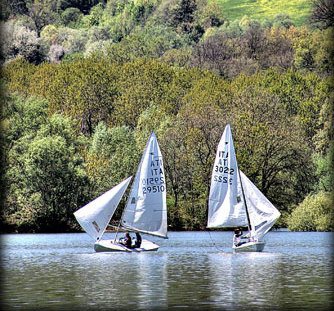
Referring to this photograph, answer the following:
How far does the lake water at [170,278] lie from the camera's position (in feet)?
124

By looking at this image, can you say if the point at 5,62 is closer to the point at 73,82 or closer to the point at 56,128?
the point at 73,82

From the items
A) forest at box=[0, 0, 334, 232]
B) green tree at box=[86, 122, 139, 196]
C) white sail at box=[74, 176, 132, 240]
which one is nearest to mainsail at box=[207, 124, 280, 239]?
white sail at box=[74, 176, 132, 240]

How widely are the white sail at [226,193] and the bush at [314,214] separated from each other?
2438 cm

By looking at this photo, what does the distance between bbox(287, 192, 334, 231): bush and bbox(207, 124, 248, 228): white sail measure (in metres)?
24.4

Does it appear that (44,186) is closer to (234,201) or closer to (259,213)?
(234,201)

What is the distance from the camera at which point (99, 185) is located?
99562 mm

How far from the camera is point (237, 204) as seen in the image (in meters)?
64.5

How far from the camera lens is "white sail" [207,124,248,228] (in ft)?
212

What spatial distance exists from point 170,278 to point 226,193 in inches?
730

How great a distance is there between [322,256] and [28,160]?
3882 centimetres

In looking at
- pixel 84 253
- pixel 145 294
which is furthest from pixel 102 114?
pixel 145 294

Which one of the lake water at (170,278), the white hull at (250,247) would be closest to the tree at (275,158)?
the lake water at (170,278)

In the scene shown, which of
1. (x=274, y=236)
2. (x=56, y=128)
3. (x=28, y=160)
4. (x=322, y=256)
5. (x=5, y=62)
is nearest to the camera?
(x=322, y=256)

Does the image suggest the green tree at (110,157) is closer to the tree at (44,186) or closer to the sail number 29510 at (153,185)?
the tree at (44,186)
